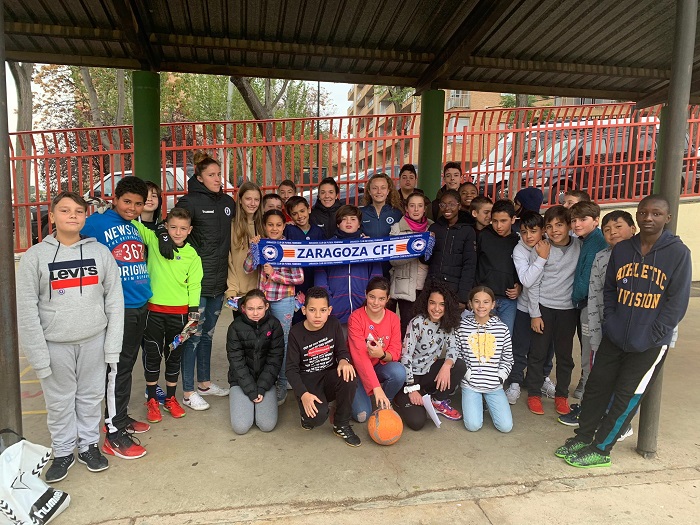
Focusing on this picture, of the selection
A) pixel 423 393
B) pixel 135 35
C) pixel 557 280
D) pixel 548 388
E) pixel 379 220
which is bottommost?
pixel 548 388

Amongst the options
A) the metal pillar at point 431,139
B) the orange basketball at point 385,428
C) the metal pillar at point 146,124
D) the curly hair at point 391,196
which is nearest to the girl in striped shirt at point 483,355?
the orange basketball at point 385,428

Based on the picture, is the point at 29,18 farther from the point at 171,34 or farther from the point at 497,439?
→ the point at 497,439

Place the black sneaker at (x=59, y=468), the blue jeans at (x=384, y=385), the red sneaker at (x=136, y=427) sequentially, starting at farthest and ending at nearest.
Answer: the blue jeans at (x=384, y=385), the red sneaker at (x=136, y=427), the black sneaker at (x=59, y=468)

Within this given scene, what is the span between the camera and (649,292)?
11.1 ft

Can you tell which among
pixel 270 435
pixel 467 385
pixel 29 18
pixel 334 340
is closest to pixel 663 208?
pixel 467 385

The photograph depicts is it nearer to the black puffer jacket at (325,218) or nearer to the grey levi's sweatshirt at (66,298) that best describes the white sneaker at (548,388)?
the black puffer jacket at (325,218)

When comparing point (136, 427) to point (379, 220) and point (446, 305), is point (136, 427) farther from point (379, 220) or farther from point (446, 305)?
point (379, 220)

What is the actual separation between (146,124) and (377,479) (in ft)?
15.1

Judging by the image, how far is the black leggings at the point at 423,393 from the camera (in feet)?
13.5

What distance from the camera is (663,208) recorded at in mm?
3395

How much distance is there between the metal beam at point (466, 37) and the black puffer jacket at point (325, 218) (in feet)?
7.24

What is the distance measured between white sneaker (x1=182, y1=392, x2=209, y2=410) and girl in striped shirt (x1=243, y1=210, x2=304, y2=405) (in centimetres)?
63

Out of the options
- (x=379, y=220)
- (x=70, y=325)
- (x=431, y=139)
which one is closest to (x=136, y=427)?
(x=70, y=325)

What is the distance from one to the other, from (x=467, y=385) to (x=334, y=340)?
116cm
